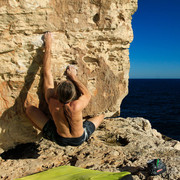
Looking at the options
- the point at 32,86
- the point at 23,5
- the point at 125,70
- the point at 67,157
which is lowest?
the point at 67,157

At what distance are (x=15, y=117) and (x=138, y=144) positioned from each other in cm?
279

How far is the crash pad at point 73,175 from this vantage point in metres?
3.00

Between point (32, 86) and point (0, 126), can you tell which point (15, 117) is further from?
point (32, 86)

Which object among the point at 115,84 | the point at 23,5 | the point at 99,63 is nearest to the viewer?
the point at 23,5

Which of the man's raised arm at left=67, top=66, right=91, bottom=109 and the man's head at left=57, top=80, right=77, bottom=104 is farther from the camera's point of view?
the man's raised arm at left=67, top=66, right=91, bottom=109

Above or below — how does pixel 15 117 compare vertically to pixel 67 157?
above

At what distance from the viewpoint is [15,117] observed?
12.8ft

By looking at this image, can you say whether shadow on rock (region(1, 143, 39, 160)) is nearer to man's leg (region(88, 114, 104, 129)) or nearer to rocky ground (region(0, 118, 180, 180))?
rocky ground (region(0, 118, 180, 180))

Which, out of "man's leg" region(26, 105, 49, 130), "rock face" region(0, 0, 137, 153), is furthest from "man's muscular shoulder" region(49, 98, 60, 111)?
"rock face" region(0, 0, 137, 153)

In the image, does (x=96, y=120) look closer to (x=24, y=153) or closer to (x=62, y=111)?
(x=62, y=111)

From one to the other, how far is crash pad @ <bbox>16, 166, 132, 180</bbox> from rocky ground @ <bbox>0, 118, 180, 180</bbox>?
0.32 m

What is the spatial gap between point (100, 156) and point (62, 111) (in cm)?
136

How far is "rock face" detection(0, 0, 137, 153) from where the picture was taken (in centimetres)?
354

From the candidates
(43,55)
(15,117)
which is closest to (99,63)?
(43,55)
